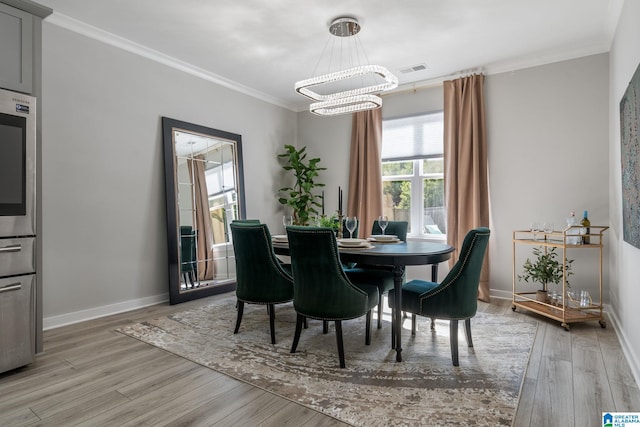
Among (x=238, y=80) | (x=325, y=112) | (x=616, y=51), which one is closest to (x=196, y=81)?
(x=238, y=80)

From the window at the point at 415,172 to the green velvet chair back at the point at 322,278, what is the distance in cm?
262

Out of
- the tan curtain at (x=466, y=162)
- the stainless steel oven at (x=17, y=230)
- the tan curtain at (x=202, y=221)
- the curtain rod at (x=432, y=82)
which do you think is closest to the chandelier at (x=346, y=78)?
the curtain rod at (x=432, y=82)

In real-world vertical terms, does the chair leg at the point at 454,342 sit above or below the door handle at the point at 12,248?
below

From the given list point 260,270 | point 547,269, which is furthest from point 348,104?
point 547,269

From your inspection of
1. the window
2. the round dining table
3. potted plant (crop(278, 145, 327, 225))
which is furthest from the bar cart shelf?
potted plant (crop(278, 145, 327, 225))

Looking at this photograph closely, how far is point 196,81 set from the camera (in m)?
4.36

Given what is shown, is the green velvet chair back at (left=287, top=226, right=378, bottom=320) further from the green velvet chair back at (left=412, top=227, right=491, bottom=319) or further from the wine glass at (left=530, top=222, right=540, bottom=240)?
the wine glass at (left=530, top=222, right=540, bottom=240)

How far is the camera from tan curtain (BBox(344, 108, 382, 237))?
5.02m

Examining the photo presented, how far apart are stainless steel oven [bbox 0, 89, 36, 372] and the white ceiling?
1299mm

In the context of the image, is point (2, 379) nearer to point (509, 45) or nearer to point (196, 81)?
point (196, 81)

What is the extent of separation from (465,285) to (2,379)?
2.98m

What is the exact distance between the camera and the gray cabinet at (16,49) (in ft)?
7.35

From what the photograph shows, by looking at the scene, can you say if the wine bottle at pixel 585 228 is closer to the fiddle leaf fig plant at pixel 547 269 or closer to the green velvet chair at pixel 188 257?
the fiddle leaf fig plant at pixel 547 269

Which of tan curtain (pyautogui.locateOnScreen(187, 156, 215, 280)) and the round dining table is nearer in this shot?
the round dining table
